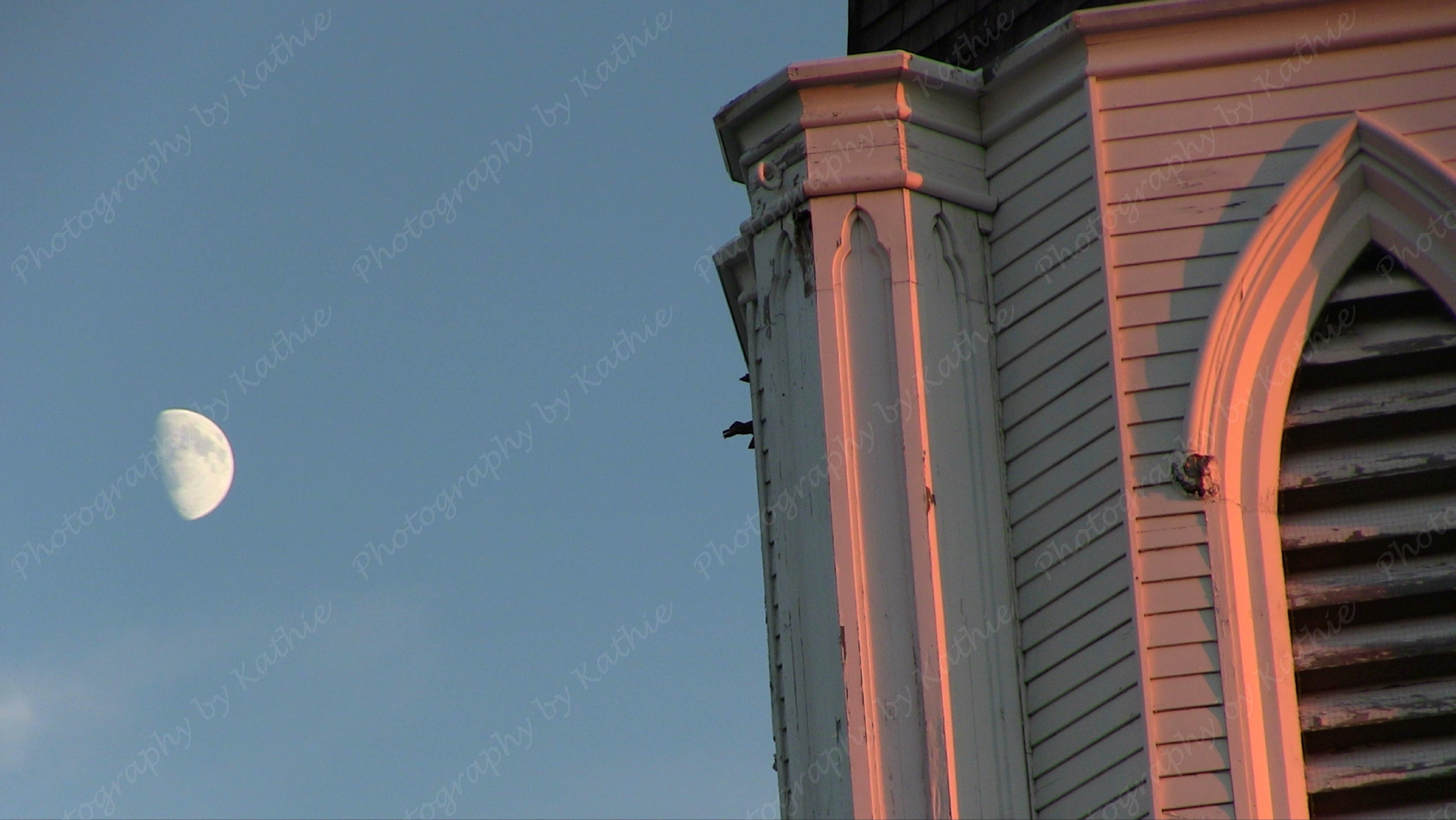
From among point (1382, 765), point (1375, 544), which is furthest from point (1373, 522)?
point (1382, 765)

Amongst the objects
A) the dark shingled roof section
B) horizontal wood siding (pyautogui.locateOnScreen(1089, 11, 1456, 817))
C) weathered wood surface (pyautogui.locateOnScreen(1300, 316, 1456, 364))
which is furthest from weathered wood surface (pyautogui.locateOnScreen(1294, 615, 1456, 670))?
the dark shingled roof section

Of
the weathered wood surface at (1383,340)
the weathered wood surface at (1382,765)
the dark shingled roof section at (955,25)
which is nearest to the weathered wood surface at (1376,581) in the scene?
the weathered wood surface at (1382,765)

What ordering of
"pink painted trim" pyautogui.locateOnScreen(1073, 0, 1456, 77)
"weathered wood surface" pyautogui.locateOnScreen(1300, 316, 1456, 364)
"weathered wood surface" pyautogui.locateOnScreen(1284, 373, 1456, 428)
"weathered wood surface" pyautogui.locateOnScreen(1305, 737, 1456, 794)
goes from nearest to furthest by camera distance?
"weathered wood surface" pyautogui.locateOnScreen(1305, 737, 1456, 794), "weathered wood surface" pyautogui.locateOnScreen(1284, 373, 1456, 428), "weathered wood surface" pyautogui.locateOnScreen(1300, 316, 1456, 364), "pink painted trim" pyautogui.locateOnScreen(1073, 0, 1456, 77)

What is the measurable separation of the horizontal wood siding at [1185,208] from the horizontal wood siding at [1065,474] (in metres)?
0.07

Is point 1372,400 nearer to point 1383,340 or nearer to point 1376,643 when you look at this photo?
point 1383,340

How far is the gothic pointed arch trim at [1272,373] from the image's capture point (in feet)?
23.5

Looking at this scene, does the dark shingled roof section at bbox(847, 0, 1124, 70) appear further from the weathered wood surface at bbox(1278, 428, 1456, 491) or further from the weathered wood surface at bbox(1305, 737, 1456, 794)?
the weathered wood surface at bbox(1305, 737, 1456, 794)

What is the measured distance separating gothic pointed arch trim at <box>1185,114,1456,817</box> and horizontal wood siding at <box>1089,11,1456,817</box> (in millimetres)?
67

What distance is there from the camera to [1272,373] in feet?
25.7

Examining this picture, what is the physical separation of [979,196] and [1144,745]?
98.7 inches

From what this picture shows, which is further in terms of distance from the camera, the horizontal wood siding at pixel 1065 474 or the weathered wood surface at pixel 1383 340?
the weathered wood surface at pixel 1383 340

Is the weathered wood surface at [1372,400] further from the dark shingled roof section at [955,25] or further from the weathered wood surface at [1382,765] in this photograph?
the dark shingled roof section at [955,25]

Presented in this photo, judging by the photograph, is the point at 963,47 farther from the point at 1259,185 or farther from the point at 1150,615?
the point at 1150,615

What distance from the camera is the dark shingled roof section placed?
31.1ft
